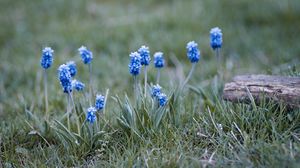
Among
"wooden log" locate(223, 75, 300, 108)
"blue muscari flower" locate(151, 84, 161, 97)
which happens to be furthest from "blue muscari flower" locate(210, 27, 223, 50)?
"blue muscari flower" locate(151, 84, 161, 97)

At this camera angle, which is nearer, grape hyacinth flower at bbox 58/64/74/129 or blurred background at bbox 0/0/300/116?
grape hyacinth flower at bbox 58/64/74/129

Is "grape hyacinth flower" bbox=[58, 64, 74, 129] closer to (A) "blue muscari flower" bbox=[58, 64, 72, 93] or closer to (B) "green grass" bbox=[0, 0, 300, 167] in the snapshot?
(A) "blue muscari flower" bbox=[58, 64, 72, 93]

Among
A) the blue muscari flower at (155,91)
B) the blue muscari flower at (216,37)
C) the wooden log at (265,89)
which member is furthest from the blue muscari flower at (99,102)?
the blue muscari flower at (216,37)

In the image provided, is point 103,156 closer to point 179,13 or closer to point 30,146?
point 30,146

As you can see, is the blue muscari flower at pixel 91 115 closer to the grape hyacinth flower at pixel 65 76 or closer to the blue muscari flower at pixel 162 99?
the grape hyacinth flower at pixel 65 76

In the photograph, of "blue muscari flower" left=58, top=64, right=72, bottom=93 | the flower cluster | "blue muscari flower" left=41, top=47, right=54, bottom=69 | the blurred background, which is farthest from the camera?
the blurred background

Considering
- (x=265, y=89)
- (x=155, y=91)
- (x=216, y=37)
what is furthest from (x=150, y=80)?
(x=265, y=89)
